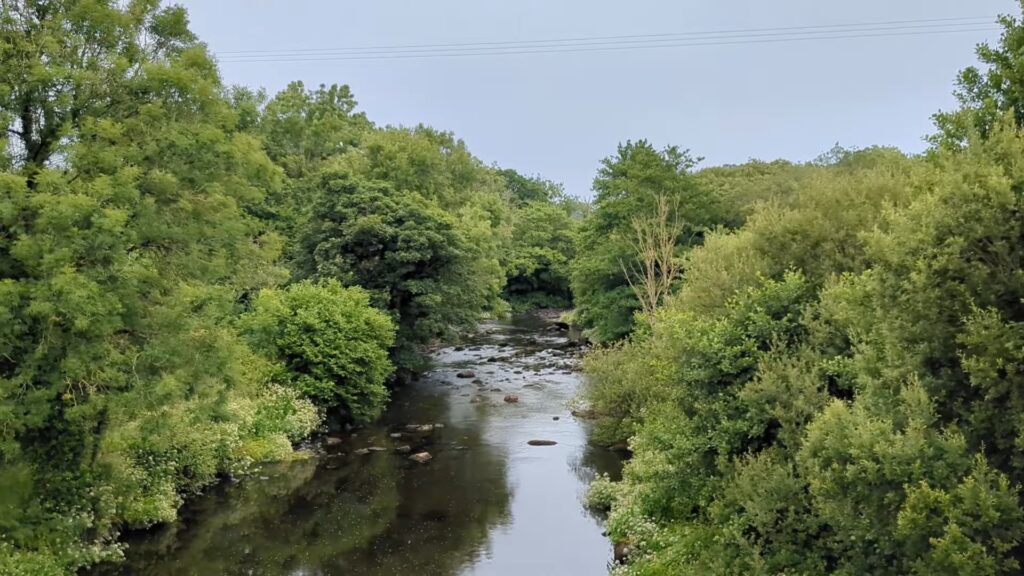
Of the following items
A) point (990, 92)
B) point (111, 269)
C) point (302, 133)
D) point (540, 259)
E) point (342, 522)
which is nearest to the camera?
point (990, 92)

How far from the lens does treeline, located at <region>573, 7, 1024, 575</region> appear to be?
28.4ft

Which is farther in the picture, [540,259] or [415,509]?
[540,259]

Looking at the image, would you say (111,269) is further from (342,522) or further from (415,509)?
(415,509)

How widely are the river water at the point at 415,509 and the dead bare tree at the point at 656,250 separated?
25.0 feet

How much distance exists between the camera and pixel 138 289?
16594mm

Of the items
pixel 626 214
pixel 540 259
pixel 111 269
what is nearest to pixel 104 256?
pixel 111 269

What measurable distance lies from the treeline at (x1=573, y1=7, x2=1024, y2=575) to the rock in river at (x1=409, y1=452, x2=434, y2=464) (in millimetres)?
6787

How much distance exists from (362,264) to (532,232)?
41.2m

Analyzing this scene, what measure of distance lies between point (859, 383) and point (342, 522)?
15.1m

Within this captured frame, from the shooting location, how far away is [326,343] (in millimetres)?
30344

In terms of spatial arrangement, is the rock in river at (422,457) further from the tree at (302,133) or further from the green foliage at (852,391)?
the tree at (302,133)

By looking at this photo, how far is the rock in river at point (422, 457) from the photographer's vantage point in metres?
26.7

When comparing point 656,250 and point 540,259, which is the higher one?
point 540,259

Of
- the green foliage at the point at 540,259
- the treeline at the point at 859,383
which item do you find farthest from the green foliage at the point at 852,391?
the green foliage at the point at 540,259
